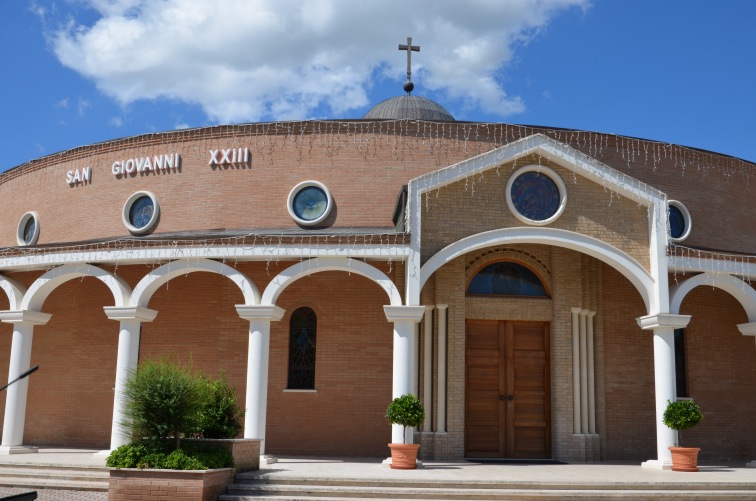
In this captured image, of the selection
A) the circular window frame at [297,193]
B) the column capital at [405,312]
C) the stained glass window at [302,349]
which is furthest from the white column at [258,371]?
the circular window frame at [297,193]

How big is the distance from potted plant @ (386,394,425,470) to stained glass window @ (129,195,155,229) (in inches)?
346

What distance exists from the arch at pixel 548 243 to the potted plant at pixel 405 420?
Result: 2418mm

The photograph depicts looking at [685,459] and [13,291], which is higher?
[13,291]

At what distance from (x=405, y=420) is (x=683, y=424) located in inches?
216

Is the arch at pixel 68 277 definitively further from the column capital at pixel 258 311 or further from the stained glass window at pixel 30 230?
the stained glass window at pixel 30 230

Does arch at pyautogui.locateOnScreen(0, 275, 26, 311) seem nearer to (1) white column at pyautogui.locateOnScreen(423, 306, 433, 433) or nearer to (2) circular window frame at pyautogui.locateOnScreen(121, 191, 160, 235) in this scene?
(2) circular window frame at pyautogui.locateOnScreen(121, 191, 160, 235)

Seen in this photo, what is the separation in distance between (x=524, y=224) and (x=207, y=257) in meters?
6.60

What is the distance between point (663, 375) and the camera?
16.6m

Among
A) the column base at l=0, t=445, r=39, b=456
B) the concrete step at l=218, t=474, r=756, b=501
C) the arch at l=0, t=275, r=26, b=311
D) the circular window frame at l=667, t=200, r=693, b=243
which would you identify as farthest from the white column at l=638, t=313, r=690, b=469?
the arch at l=0, t=275, r=26, b=311

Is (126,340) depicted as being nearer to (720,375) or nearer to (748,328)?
(748,328)

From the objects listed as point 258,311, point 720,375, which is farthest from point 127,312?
point 720,375

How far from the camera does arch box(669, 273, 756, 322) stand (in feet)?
55.6

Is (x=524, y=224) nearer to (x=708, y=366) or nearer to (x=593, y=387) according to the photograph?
(x=593, y=387)

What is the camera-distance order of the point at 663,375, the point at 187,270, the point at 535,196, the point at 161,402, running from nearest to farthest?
the point at 161,402, the point at 663,375, the point at 535,196, the point at 187,270
